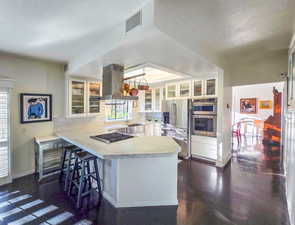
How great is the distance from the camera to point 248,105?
310 inches

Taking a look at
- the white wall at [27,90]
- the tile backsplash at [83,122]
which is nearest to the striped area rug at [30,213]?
the white wall at [27,90]

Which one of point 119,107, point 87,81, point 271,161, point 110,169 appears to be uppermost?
point 87,81

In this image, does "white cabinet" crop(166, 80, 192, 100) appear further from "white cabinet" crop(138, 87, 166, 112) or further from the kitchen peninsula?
the kitchen peninsula

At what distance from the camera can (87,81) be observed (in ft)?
13.8

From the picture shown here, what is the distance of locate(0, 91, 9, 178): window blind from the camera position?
2.98 metres

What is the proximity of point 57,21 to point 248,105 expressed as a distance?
8543mm

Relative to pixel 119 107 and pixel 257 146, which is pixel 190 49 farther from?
pixel 257 146

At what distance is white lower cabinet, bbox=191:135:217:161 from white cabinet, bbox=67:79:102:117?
115 inches

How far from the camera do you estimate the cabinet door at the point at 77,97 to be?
13.0ft

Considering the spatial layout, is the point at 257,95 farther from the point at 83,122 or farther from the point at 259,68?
the point at 83,122

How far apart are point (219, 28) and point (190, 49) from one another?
46cm

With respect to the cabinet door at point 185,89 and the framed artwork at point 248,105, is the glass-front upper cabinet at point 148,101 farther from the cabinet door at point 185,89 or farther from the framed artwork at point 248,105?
the framed artwork at point 248,105

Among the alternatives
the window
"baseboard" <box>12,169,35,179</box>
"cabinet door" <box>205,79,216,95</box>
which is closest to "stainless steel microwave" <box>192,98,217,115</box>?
"cabinet door" <box>205,79,216,95</box>

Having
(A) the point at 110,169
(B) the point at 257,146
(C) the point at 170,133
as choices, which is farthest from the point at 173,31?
(B) the point at 257,146
